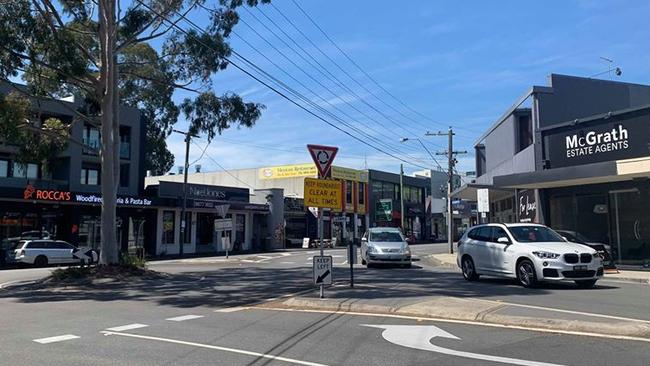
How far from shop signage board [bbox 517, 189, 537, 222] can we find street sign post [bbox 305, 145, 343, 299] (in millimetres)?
16132

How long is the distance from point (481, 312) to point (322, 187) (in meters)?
4.63

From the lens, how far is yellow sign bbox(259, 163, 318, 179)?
6406 cm

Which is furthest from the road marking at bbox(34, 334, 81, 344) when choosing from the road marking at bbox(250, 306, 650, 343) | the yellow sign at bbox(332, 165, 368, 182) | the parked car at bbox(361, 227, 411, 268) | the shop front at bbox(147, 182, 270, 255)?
the yellow sign at bbox(332, 165, 368, 182)

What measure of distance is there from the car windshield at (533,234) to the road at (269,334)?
1.51 m

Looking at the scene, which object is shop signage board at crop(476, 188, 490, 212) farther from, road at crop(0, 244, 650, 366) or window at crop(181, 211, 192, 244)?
window at crop(181, 211, 192, 244)

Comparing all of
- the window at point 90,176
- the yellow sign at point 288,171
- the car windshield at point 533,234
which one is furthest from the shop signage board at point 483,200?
the yellow sign at point 288,171

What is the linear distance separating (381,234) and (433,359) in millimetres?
18192

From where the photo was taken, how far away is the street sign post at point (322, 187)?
13109mm

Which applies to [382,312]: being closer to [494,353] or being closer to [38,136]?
[494,353]

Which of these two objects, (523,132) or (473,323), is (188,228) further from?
(473,323)

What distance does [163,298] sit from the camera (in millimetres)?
14547

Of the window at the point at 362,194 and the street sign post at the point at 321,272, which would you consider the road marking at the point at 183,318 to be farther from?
the window at the point at 362,194

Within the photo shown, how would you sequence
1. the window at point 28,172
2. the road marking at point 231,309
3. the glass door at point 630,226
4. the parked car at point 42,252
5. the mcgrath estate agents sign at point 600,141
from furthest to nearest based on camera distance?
the window at point 28,172 → the parked car at point 42,252 → the mcgrath estate agents sign at point 600,141 → the glass door at point 630,226 → the road marking at point 231,309

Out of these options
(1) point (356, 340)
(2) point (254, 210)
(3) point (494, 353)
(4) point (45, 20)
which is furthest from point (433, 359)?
(2) point (254, 210)
